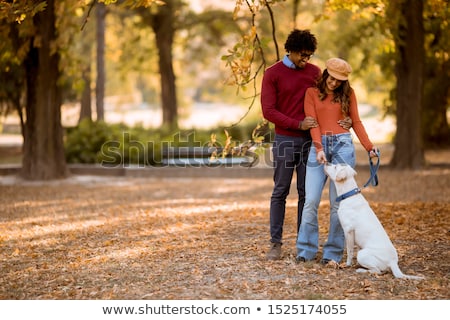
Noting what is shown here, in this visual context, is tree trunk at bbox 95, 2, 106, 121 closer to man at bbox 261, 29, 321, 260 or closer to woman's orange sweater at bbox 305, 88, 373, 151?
man at bbox 261, 29, 321, 260

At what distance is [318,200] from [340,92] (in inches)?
41.6

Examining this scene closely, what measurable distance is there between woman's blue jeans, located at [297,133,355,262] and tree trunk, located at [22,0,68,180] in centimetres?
936

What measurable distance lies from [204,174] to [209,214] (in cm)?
609

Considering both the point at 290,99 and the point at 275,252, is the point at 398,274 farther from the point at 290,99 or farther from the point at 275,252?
the point at 290,99

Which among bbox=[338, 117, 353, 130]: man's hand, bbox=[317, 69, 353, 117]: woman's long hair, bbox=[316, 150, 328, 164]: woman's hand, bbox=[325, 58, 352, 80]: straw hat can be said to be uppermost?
bbox=[325, 58, 352, 80]: straw hat

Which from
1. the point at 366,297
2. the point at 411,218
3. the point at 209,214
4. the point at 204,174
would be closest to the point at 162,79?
the point at 204,174

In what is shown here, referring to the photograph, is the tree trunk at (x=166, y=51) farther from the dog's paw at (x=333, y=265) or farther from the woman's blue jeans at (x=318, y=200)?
the dog's paw at (x=333, y=265)

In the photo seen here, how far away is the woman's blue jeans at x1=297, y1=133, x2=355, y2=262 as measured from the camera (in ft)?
20.8

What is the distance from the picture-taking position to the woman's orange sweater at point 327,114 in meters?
6.35

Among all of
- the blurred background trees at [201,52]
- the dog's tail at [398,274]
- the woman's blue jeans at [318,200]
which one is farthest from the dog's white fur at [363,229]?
the blurred background trees at [201,52]

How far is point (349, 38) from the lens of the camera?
21.1 metres

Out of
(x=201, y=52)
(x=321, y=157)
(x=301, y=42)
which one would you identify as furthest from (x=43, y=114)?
(x=201, y=52)

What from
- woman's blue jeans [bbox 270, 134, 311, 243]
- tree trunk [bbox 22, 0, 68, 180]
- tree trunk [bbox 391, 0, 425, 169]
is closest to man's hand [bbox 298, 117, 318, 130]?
woman's blue jeans [bbox 270, 134, 311, 243]

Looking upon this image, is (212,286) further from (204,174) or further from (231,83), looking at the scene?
(204,174)
